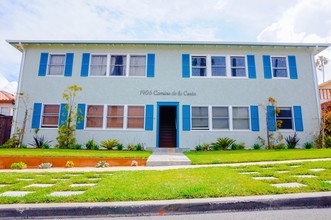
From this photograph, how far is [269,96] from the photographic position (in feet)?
40.1

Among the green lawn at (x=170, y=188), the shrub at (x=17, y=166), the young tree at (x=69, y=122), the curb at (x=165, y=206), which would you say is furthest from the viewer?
the young tree at (x=69, y=122)

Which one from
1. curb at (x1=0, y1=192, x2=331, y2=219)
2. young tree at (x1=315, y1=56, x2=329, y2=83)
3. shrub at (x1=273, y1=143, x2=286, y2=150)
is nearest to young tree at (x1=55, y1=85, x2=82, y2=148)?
curb at (x1=0, y1=192, x2=331, y2=219)

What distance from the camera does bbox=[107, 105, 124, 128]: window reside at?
12.1 metres

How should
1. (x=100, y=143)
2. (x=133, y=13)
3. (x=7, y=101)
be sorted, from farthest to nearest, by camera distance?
1. (x=7, y=101)
2. (x=100, y=143)
3. (x=133, y=13)

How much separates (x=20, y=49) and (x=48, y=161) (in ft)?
29.4

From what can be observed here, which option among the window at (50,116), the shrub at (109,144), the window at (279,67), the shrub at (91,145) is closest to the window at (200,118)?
the shrub at (109,144)

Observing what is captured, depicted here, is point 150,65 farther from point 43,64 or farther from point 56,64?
point 43,64

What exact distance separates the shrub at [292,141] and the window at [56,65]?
13389mm

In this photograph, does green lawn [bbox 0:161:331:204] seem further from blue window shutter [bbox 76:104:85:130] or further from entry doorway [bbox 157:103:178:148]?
entry doorway [bbox 157:103:178:148]

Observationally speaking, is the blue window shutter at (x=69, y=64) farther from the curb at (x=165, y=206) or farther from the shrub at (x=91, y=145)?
the curb at (x=165, y=206)

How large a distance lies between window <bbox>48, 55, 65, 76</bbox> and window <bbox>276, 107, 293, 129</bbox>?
1290 centimetres

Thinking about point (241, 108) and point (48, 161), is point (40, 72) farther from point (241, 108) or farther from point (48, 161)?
point (241, 108)

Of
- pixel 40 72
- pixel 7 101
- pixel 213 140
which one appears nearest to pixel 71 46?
pixel 40 72

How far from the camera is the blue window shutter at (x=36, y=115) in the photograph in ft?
39.1
